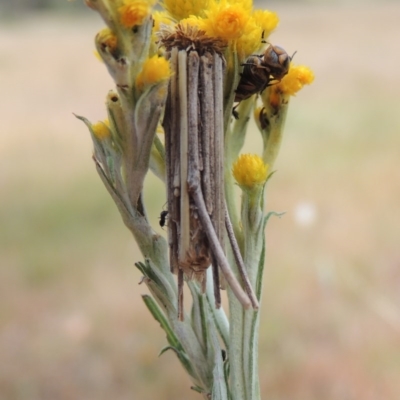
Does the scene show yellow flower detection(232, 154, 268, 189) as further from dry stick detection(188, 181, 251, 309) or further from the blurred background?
the blurred background

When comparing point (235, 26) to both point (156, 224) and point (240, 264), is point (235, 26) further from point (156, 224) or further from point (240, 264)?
point (156, 224)

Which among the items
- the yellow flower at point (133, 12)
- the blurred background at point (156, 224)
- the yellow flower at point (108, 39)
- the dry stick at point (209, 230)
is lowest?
the dry stick at point (209, 230)

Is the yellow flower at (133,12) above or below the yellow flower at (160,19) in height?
below

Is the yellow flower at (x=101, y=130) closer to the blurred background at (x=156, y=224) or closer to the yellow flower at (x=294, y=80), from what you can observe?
the yellow flower at (x=294, y=80)

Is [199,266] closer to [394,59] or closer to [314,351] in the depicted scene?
[314,351]

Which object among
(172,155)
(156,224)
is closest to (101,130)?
(172,155)

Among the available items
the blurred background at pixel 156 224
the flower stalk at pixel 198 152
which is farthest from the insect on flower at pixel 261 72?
the blurred background at pixel 156 224

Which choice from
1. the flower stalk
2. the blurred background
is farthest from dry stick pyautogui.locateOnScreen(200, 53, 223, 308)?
the blurred background
